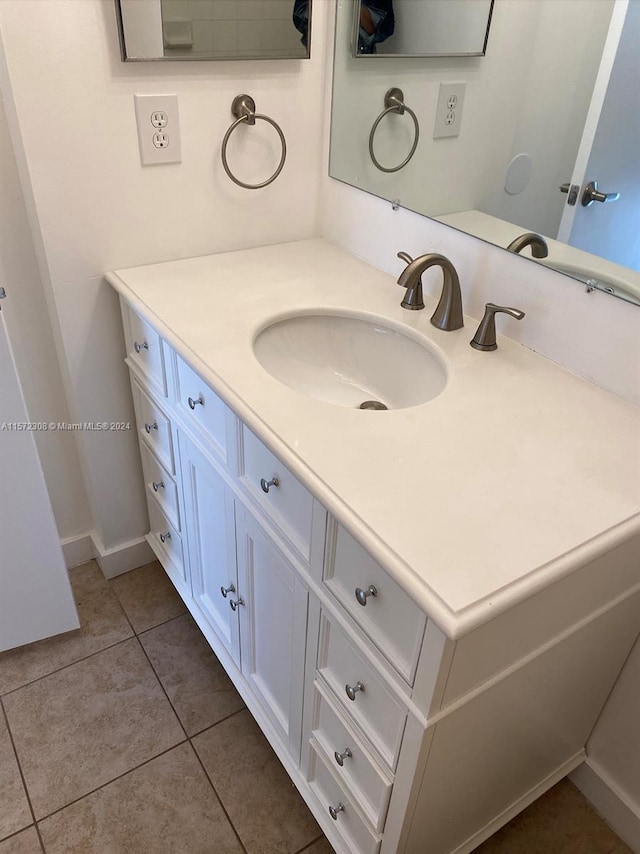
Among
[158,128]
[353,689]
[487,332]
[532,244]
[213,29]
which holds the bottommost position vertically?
[353,689]

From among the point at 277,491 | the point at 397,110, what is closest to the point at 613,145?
the point at 397,110

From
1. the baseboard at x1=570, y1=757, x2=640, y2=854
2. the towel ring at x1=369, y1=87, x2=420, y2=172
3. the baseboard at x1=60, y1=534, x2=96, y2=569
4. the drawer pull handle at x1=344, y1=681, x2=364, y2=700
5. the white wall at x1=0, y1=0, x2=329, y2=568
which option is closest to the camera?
the drawer pull handle at x1=344, y1=681, x2=364, y2=700

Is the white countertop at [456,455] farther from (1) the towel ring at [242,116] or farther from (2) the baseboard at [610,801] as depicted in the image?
(2) the baseboard at [610,801]

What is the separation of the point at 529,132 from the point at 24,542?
138 centimetres

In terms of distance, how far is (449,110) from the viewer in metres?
1.38

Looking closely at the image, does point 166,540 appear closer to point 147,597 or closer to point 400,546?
point 147,597

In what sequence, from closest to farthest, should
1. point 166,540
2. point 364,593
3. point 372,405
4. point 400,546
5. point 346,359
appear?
point 400,546, point 364,593, point 372,405, point 346,359, point 166,540

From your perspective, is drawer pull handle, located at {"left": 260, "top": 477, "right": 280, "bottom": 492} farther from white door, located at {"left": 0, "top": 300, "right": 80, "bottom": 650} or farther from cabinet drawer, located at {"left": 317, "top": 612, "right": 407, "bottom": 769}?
white door, located at {"left": 0, "top": 300, "right": 80, "bottom": 650}

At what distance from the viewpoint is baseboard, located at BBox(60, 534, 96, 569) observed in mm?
1865

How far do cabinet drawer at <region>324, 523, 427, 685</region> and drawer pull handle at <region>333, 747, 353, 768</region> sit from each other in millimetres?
282

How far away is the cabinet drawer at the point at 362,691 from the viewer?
2.94 ft

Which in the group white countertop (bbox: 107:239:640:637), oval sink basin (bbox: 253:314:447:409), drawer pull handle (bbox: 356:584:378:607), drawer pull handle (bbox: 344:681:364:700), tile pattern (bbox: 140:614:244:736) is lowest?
tile pattern (bbox: 140:614:244:736)

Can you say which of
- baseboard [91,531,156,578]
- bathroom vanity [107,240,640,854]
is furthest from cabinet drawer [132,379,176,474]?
baseboard [91,531,156,578]

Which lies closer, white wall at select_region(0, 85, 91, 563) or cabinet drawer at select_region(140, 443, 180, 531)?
white wall at select_region(0, 85, 91, 563)
